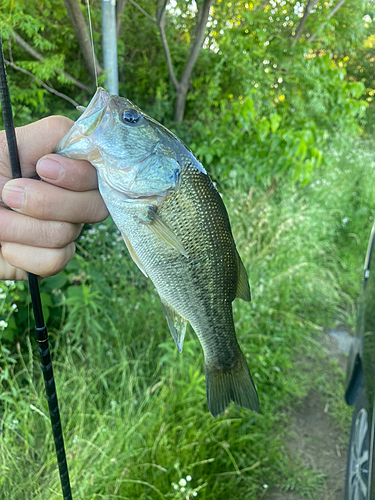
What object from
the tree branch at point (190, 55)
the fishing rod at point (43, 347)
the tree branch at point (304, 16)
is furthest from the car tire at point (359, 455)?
the tree branch at point (304, 16)

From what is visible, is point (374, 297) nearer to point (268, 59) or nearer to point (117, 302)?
point (117, 302)

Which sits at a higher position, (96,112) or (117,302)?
(96,112)

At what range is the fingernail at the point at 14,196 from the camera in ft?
2.96

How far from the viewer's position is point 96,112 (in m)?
0.85

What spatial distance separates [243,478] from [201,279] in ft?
6.24

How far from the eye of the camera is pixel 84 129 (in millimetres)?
833

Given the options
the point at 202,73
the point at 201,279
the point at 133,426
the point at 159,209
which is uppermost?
the point at 202,73

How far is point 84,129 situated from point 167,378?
2.11m

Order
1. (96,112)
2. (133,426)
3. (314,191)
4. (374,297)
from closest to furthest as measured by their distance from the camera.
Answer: (96,112), (374,297), (133,426), (314,191)

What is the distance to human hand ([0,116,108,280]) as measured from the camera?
92 centimetres

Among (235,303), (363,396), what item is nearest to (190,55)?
(235,303)

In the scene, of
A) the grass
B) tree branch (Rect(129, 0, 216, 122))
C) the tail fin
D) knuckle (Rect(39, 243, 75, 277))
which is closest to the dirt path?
the grass

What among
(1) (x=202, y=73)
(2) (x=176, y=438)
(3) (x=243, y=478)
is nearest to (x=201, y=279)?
(2) (x=176, y=438)

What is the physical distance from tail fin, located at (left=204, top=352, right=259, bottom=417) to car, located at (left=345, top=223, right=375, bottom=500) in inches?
33.2
